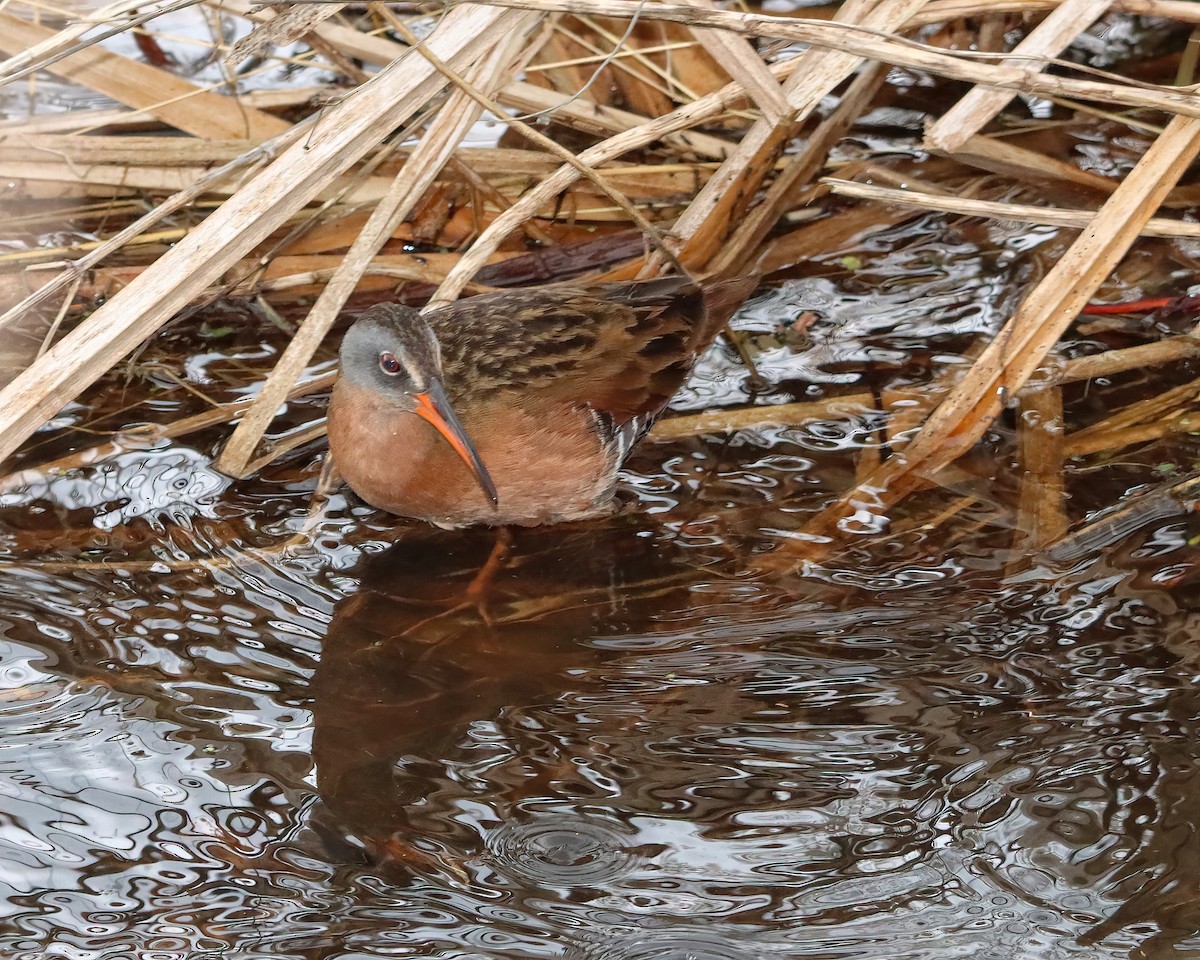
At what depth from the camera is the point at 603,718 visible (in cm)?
305

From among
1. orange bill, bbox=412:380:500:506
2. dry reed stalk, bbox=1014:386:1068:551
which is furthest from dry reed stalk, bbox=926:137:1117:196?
orange bill, bbox=412:380:500:506

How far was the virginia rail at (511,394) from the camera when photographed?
3.58m

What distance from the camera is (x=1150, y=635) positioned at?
Answer: 3.16 metres

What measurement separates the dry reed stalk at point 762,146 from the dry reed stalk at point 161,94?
1.60 metres

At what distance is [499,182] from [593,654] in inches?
83.4

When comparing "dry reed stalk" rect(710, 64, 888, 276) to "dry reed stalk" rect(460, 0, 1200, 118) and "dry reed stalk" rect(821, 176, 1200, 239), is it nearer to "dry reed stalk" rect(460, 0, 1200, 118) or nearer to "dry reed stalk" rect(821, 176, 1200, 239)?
"dry reed stalk" rect(821, 176, 1200, 239)

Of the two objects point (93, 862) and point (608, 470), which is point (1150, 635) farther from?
point (93, 862)

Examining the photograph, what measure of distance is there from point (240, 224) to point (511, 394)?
0.85 m

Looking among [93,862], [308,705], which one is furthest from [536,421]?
[93,862]

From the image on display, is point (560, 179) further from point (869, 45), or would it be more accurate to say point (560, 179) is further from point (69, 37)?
point (69, 37)

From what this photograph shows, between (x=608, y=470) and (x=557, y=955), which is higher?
(x=608, y=470)

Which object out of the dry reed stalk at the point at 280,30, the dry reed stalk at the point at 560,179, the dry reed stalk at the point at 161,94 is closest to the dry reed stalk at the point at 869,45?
the dry reed stalk at the point at 280,30

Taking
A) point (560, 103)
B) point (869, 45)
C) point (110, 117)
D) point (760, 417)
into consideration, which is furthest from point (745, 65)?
point (110, 117)

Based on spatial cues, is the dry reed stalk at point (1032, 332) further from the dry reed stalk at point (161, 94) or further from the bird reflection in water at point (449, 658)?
the dry reed stalk at point (161, 94)
